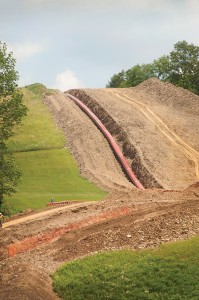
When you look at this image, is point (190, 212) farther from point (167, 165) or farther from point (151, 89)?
point (151, 89)

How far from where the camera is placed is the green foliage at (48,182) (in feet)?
148

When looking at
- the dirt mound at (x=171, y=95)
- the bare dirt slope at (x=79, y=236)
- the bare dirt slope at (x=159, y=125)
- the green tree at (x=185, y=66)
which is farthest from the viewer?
the green tree at (x=185, y=66)

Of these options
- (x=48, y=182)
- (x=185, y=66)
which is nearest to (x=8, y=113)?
(x=48, y=182)

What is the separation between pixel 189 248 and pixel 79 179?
109 feet

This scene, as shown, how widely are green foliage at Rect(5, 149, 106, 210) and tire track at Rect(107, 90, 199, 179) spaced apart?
49.2 ft

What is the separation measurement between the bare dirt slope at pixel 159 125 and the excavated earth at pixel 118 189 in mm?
144

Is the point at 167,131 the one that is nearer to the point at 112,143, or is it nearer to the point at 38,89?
the point at 112,143

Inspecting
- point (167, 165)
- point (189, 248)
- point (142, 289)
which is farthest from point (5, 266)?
point (167, 165)

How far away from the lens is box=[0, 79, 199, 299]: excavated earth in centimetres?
2406

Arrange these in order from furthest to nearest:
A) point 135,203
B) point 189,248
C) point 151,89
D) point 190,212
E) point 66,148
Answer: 1. point 151,89
2. point 66,148
3. point 135,203
4. point 190,212
5. point 189,248

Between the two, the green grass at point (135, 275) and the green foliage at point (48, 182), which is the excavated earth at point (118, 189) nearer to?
the green grass at point (135, 275)

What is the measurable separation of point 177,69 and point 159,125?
47.3 m

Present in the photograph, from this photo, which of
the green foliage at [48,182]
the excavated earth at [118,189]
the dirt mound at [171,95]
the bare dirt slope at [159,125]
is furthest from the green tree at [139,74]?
the green foliage at [48,182]

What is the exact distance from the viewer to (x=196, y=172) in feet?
185
